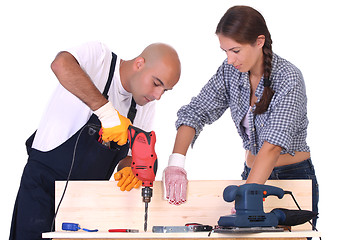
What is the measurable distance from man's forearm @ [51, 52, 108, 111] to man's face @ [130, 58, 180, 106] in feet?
0.95

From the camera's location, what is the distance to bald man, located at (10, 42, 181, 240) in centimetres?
224

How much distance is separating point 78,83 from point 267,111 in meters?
0.84

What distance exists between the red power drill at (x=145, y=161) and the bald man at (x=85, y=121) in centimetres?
9

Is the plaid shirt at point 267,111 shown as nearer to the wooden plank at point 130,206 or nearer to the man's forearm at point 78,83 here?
the wooden plank at point 130,206

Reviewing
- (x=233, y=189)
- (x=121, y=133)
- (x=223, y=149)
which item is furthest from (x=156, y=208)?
(x=223, y=149)

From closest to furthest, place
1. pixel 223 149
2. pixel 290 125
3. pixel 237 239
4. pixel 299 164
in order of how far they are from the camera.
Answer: pixel 237 239 → pixel 290 125 → pixel 299 164 → pixel 223 149

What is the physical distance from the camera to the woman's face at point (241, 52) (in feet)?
7.32

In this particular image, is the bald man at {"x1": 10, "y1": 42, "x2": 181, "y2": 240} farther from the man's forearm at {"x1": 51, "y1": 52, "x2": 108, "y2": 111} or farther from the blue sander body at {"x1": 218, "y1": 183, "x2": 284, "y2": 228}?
the blue sander body at {"x1": 218, "y1": 183, "x2": 284, "y2": 228}

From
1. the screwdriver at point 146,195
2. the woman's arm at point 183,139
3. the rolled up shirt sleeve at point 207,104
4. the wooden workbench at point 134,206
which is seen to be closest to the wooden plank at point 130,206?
the wooden workbench at point 134,206

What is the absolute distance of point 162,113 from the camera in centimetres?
360

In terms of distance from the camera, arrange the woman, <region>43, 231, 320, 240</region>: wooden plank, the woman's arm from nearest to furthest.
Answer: <region>43, 231, 320, 240</region>: wooden plank < the woman < the woman's arm

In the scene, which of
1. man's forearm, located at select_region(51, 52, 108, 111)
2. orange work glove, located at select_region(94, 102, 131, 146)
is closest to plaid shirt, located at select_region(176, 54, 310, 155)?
orange work glove, located at select_region(94, 102, 131, 146)

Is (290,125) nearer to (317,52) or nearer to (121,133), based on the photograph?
(121,133)

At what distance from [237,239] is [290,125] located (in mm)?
606
